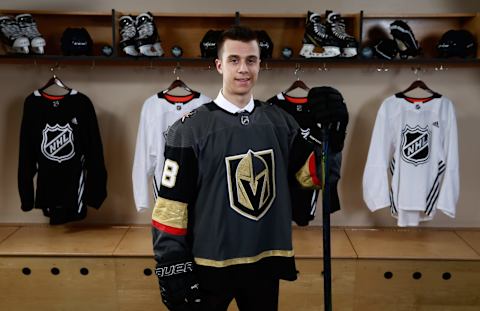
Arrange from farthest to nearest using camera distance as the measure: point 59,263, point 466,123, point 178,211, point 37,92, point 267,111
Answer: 1. point 466,123
2. point 37,92
3. point 59,263
4. point 267,111
5. point 178,211

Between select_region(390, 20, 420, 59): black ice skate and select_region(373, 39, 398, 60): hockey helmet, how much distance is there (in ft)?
0.10

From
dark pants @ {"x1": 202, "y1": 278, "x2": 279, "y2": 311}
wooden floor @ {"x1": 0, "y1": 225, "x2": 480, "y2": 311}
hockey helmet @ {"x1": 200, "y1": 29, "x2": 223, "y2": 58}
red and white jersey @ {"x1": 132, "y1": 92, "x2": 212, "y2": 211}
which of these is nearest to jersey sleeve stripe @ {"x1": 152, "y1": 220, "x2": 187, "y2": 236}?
dark pants @ {"x1": 202, "y1": 278, "x2": 279, "y2": 311}

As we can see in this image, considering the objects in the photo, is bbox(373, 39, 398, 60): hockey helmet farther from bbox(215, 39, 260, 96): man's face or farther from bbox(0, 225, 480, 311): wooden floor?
bbox(215, 39, 260, 96): man's face

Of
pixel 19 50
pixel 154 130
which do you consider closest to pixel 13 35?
pixel 19 50

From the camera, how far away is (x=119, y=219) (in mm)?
2727

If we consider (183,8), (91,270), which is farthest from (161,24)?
(91,270)

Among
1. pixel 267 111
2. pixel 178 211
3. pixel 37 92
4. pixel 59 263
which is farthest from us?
pixel 37 92

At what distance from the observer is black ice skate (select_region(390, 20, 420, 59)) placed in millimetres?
2254

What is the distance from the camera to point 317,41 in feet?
7.34

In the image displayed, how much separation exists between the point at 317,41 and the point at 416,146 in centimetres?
79

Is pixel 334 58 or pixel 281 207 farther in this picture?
pixel 334 58

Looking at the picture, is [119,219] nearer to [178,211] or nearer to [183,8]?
[183,8]

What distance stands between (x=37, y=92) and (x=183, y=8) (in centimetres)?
96

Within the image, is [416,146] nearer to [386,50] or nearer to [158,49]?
[386,50]
